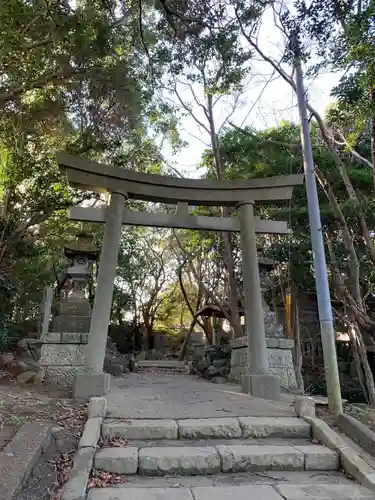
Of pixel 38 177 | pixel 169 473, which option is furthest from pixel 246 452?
pixel 38 177

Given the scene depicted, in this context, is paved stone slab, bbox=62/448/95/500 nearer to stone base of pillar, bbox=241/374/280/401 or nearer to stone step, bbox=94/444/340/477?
stone step, bbox=94/444/340/477

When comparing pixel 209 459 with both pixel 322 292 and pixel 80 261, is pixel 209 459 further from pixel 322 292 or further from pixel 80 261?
pixel 80 261

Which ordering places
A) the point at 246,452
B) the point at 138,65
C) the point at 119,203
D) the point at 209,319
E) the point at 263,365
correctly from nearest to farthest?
the point at 246,452
the point at 263,365
the point at 119,203
the point at 138,65
the point at 209,319

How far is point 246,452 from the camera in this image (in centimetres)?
377

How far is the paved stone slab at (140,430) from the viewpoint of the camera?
4.09 m

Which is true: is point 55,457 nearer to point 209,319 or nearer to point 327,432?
point 327,432

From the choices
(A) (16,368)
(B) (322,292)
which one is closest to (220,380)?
(A) (16,368)

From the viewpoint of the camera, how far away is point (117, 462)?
352 centimetres

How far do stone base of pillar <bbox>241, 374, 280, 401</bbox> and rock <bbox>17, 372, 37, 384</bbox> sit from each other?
3.86 metres

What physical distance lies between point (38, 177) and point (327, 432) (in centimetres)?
859

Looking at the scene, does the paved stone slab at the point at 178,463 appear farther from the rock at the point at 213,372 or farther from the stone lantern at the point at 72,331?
the rock at the point at 213,372

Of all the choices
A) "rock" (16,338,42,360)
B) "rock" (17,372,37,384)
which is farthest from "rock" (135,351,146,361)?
"rock" (17,372,37,384)

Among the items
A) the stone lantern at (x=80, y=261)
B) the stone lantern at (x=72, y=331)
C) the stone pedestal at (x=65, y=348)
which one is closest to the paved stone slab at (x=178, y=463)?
the stone lantern at (x=72, y=331)

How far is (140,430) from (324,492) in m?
1.95
